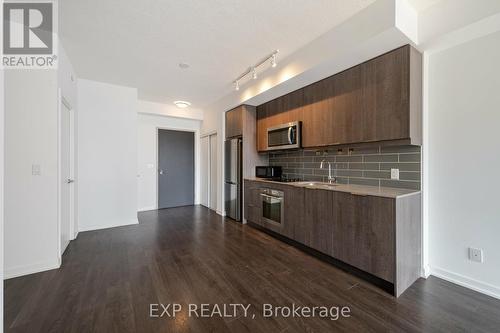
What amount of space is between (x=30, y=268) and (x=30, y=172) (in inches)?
41.3

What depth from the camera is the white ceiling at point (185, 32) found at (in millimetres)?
2080

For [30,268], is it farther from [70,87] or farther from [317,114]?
[317,114]

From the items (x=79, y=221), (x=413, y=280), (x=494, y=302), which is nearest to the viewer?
(x=494, y=302)

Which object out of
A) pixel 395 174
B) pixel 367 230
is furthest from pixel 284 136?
pixel 367 230

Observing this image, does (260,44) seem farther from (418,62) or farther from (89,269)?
(89,269)

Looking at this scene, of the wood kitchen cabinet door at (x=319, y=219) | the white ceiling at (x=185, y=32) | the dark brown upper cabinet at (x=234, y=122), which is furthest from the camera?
the dark brown upper cabinet at (x=234, y=122)

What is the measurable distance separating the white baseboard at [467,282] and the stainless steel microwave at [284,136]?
2.15 metres

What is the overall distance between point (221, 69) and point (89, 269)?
126 inches

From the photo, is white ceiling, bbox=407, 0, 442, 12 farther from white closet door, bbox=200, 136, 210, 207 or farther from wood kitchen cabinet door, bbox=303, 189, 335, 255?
white closet door, bbox=200, 136, 210, 207

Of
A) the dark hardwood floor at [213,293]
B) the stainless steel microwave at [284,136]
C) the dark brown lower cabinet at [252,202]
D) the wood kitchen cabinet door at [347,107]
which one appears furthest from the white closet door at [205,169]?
the wood kitchen cabinet door at [347,107]

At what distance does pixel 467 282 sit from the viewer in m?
2.09

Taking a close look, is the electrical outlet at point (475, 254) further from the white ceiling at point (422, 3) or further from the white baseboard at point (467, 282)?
the white ceiling at point (422, 3)

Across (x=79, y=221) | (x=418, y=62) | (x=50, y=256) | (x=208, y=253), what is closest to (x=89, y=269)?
(x=50, y=256)

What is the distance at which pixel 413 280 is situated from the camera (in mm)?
2188
